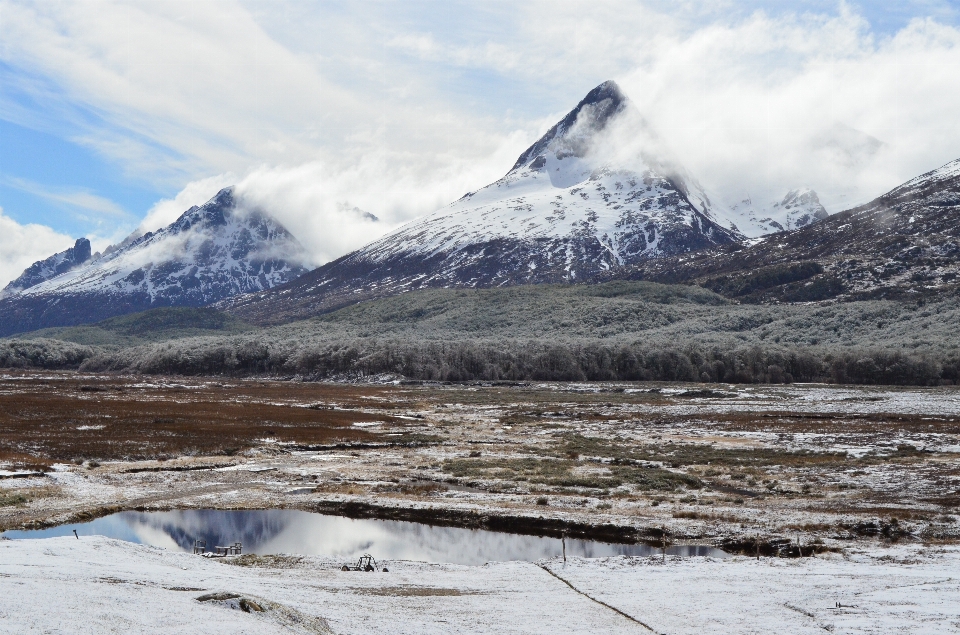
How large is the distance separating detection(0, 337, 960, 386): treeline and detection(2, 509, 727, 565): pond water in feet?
378

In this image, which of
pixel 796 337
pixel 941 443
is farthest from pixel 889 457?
pixel 796 337

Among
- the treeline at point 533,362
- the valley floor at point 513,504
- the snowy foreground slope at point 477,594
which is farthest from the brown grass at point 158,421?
the treeline at point 533,362

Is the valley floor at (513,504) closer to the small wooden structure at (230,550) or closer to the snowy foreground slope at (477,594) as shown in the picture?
the snowy foreground slope at (477,594)

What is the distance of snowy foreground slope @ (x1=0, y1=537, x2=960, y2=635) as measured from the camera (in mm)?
15555

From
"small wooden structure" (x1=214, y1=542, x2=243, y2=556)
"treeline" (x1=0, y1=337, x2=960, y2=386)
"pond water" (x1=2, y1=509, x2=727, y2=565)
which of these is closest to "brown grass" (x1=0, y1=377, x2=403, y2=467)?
"pond water" (x1=2, y1=509, x2=727, y2=565)

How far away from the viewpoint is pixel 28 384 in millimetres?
130500

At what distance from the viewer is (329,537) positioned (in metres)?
31.8

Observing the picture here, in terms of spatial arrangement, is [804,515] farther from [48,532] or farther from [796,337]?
[796,337]

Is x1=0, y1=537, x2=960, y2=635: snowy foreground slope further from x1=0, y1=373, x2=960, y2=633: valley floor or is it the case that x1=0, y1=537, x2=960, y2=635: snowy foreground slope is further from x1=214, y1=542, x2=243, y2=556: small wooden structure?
x1=214, y1=542, x2=243, y2=556: small wooden structure

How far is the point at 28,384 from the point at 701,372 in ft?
389

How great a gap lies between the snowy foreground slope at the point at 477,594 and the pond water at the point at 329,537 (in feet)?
10.6

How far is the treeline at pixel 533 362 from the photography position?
131 metres

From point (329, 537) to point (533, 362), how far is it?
418 feet

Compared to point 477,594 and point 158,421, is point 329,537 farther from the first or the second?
point 158,421
